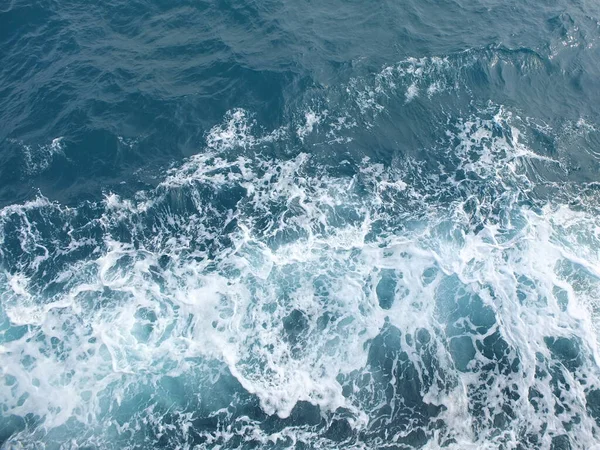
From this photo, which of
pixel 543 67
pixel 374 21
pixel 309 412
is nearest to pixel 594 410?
pixel 309 412

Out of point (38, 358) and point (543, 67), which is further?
point (543, 67)

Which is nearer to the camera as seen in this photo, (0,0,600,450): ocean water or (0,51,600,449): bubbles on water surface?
(0,51,600,449): bubbles on water surface

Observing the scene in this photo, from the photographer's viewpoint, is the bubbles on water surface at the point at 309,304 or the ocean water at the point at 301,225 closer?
the bubbles on water surface at the point at 309,304

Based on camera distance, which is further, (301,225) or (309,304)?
(301,225)

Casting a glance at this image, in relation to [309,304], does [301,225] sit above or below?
above

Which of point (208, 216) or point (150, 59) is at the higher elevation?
point (150, 59)

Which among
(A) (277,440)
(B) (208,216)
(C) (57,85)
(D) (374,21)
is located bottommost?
(A) (277,440)

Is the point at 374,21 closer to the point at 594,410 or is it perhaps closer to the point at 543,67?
the point at 543,67

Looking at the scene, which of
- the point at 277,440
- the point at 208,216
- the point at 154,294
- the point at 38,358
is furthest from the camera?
the point at 208,216
